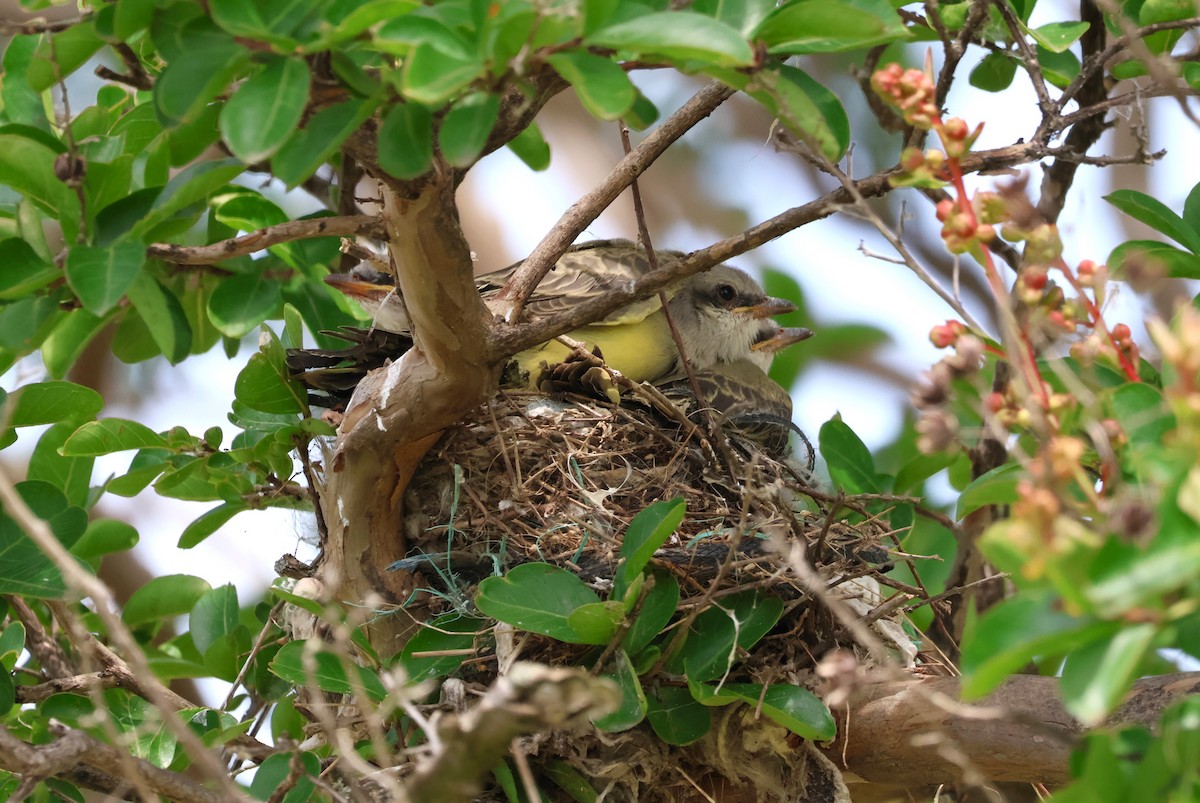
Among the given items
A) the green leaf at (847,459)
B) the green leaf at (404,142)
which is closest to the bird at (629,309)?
the green leaf at (847,459)

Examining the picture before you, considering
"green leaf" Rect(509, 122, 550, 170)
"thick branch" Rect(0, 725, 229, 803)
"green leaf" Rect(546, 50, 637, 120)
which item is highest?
"green leaf" Rect(509, 122, 550, 170)

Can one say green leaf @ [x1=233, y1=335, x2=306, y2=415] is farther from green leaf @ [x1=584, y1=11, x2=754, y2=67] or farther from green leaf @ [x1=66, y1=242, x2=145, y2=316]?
green leaf @ [x1=584, y1=11, x2=754, y2=67]

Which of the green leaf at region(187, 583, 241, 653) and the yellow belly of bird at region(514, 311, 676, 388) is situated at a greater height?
the yellow belly of bird at region(514, 311, 676, 388)

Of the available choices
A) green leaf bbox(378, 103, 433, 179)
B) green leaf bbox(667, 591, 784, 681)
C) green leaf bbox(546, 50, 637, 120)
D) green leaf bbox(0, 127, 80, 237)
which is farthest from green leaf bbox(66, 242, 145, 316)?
green leaf bbox(667, 591, 784, 681)

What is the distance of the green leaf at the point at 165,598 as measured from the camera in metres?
4.19

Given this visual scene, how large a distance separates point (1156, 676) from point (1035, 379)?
1.18 meters

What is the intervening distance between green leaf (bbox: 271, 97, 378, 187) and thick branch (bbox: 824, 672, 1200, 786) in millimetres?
1531

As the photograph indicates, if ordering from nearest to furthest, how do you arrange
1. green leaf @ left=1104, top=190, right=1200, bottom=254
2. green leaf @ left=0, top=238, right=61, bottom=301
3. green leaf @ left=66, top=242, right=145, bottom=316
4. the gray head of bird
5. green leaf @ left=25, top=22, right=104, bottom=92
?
1. green leaf @ left=66, top=242, right=145, bottom=316
2. green leaf @ left=25, top=22, right=104, bottom=92
3. green leaf @ left=0, top=238, right=61, bottom=301
4. green leaf @ left=1104, top=190, right=1200, bottom=254
5. the gray head of bird

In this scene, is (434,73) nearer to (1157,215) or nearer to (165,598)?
(1157,215)

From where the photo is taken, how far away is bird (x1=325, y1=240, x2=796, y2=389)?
12.9 ft

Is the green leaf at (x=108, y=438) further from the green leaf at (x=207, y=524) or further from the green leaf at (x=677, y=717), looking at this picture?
the green leaf at (x=677, y=717)

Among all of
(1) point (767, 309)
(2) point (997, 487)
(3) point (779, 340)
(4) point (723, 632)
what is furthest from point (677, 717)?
(1) point (767, 309)

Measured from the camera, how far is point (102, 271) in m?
2.41

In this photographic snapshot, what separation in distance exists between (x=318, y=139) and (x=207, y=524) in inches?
80.8
